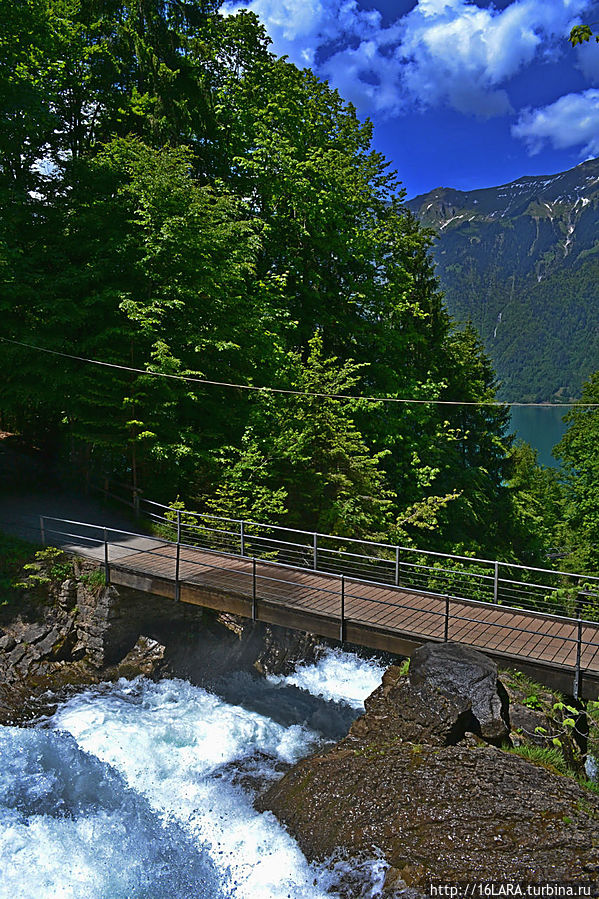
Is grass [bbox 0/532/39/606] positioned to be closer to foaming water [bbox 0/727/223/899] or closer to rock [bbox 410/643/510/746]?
foaming water [bbox 0/727/223/899]

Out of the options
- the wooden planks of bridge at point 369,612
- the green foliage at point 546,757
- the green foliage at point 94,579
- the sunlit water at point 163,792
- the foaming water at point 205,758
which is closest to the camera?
the sunlit water at point 163,792

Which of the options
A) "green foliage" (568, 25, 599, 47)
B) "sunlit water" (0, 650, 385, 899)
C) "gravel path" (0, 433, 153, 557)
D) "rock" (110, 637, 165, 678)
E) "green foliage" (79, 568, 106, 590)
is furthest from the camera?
"gravel path" (0, 433, 153, 557)

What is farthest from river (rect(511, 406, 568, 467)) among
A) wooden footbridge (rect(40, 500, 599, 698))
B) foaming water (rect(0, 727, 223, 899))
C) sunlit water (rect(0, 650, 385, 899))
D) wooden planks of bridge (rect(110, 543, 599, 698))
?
foaming water (rect(0, 727, 223, 899))

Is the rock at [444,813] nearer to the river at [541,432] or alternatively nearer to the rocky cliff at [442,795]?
the rocky cliff at [442,795]

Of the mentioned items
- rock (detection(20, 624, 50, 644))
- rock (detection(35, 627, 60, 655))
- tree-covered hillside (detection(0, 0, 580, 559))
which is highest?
tree-covered hillside (detection(0, 0, 580, 559))

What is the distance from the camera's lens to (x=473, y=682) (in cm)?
798

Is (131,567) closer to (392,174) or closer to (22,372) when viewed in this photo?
(22,372)

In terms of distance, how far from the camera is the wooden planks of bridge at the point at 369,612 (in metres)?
8.62

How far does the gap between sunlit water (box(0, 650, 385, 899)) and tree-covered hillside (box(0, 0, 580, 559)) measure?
4.48 m

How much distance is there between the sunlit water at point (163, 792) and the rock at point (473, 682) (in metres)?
2.41

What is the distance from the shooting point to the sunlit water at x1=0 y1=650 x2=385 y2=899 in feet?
22.9

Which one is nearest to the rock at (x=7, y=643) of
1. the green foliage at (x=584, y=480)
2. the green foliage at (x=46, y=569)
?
the green foliage at (x=46, y=569)

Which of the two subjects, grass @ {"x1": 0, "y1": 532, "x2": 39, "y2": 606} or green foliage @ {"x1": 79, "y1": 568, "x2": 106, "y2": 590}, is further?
green foliage @ {"x1": 79, "y1": 568, "x2": 106, "y2": 590}

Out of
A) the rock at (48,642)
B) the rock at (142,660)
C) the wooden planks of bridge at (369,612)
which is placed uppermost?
the wooden planks of bridge at (369,612)
